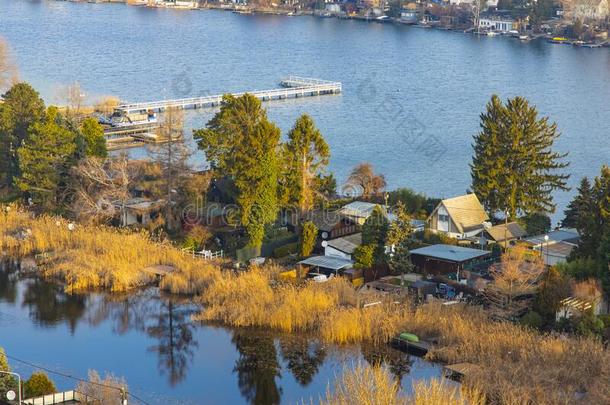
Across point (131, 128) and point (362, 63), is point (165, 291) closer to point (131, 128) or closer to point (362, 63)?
point (131, 128)

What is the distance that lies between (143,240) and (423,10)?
45.6m

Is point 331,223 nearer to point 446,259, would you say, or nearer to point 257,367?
point 446,259

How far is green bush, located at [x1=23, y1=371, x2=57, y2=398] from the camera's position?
11.1m

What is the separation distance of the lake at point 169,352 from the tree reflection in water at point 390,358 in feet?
0.04

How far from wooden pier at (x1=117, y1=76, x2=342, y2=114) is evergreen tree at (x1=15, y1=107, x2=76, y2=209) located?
9908 millimetres

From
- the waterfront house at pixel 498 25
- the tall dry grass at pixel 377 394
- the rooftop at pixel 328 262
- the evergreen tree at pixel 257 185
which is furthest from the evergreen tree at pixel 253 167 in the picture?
the waterfront house at pixel 498 25

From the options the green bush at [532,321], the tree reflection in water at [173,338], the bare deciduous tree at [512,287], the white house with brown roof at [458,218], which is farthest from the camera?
the white house with brown roof at [458,218]

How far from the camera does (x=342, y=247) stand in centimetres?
1658

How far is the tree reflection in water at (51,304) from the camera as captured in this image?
15.0m

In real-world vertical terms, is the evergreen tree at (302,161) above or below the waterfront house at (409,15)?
below

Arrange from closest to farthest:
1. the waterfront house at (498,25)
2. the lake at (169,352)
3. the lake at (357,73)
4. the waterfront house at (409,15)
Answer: the lake at (169,352)
the lake at (357,73)
the waterfront house at (498,25)
the waterfront house at (409,15)

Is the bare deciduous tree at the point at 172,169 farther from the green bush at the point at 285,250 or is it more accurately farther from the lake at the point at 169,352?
the lake at the point at 169,352

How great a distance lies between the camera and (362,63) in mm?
42969

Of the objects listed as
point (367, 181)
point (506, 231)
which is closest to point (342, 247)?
point (506, 231)
